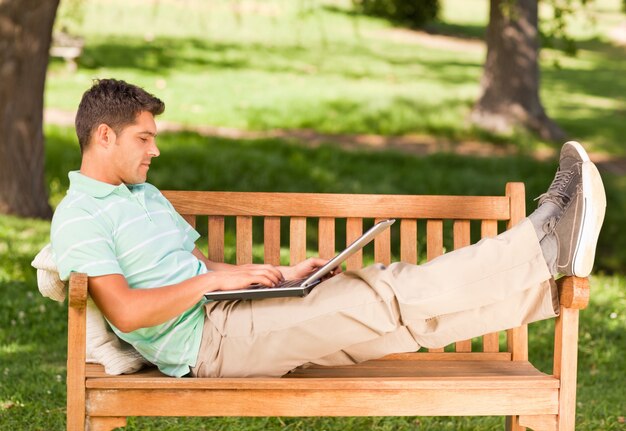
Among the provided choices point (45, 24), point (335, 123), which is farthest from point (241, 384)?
point (335, 123)

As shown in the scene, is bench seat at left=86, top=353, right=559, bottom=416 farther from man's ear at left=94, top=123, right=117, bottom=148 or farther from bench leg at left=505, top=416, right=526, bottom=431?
man's ear at left=94, top=123, right=117, bottom=148

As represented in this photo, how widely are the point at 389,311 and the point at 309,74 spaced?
15.9 m

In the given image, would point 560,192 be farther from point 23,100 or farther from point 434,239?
point 23,100

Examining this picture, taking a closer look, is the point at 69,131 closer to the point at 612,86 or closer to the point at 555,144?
the point at 555,144

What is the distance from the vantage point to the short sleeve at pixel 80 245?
3.38 metres

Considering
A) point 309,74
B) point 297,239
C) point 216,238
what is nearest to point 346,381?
point 297,239

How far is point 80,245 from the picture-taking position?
3.41 meters

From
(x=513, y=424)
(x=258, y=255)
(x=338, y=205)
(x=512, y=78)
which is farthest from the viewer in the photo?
(x=512, y=78)

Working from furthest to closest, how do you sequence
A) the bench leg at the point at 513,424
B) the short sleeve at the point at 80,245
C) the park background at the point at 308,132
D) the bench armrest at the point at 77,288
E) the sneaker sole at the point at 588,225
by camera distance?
the park background at the point at 308,132 < the bench leg at the point at 513,424 < the sneaker sole at the point at 588,225 < the short sleeve at the point at 80,245 < the bench armrest at the point at 77,288

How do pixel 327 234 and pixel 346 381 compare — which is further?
pixel 327 234

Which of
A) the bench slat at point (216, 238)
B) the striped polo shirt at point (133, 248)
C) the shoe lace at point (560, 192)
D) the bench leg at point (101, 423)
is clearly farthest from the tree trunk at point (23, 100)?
the shoe lace at point (560, 192)

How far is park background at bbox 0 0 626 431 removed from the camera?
567cm

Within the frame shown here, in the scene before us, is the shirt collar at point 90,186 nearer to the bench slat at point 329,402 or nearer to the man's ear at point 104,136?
the man's ear at point 104,136

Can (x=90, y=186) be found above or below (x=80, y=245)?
above
